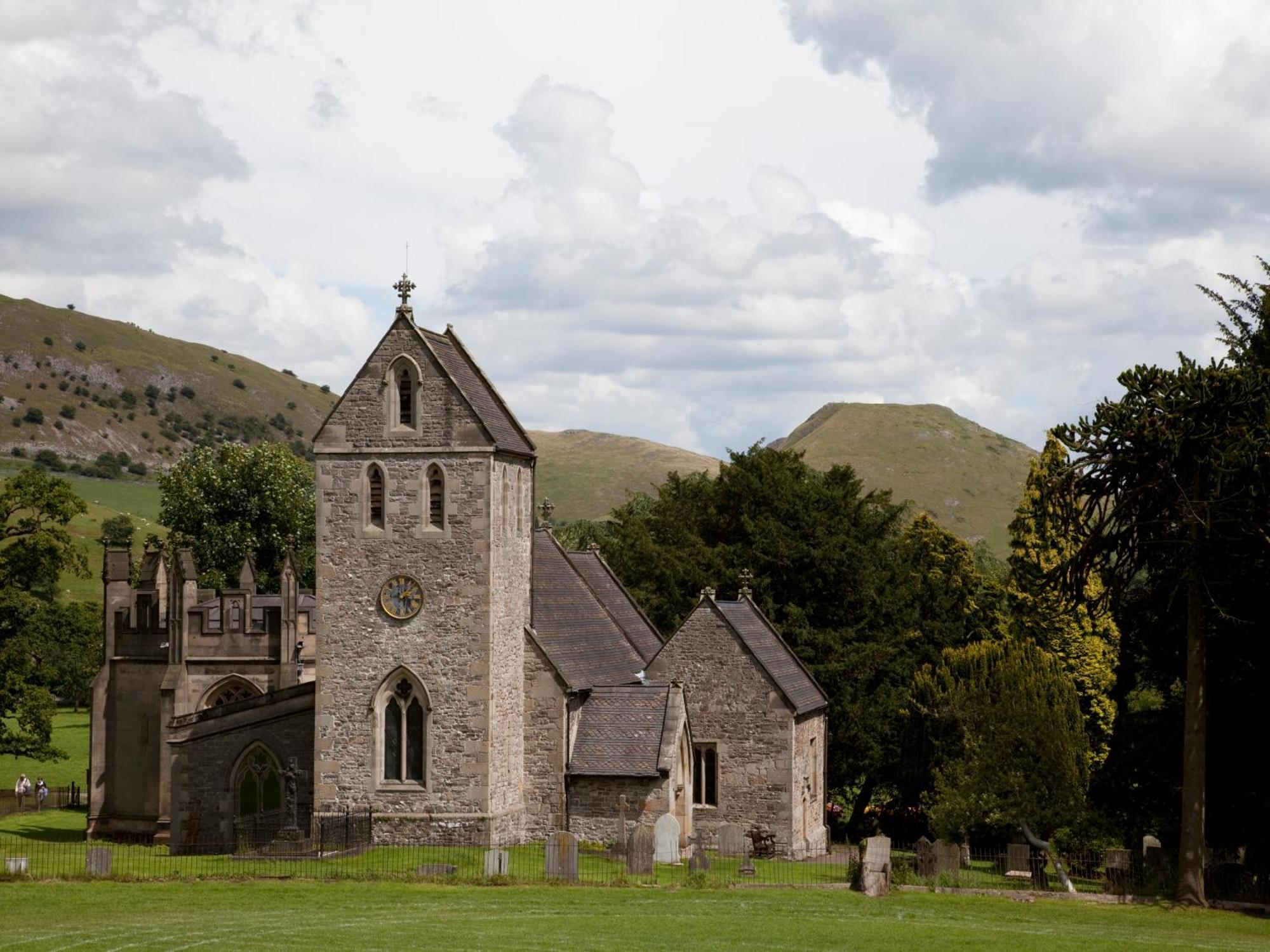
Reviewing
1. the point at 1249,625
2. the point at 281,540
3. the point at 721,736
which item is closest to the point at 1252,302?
the point at 1249,625

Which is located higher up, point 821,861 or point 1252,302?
point 1252,302

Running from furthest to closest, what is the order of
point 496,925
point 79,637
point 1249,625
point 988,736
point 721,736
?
point 79,637, point 988,736, point 721,736, point 1249,625, point 496,925

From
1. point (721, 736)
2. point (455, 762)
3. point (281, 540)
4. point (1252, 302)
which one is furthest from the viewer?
point (281, 540)

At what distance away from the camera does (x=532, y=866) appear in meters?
37.1

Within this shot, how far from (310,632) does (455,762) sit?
14.3 m

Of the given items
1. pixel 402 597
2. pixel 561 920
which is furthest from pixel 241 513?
pixel 561 920

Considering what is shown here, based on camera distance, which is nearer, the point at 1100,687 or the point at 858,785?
the point at 1100,687

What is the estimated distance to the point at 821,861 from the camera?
4300 centimetres

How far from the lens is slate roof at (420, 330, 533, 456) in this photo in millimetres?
40500

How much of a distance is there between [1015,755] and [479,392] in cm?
1999

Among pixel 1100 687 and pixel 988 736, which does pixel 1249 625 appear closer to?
pixel 988 736

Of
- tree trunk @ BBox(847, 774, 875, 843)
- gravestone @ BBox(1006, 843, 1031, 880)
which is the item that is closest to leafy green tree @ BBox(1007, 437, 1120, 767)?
tree trunk @ BBox(847, 774, 875, 843)

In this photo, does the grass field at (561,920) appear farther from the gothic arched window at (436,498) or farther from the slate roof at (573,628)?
the slate roof at (573,628)

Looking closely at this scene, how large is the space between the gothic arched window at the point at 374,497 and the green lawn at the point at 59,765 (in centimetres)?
3481
